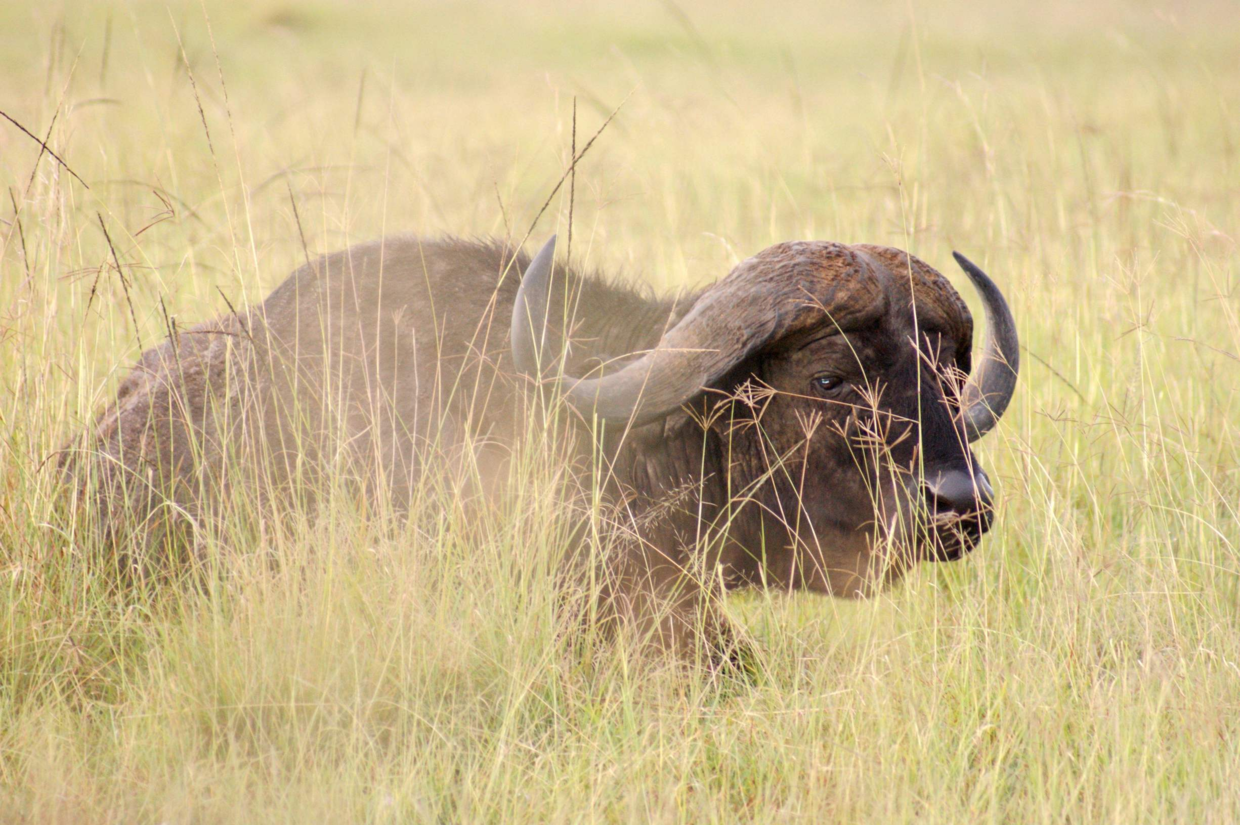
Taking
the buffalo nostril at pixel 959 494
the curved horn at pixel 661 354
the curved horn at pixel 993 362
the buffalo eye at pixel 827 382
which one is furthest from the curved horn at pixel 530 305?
the curved horn at pixel 993 362

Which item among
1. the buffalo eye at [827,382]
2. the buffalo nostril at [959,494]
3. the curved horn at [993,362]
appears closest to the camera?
the buffalo nostril at [959,494]

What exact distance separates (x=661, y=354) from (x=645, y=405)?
6.6 inches

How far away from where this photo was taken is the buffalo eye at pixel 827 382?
359 cm

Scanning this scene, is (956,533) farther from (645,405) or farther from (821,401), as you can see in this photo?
(645,405)

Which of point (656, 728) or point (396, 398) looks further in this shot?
point (396, 398)

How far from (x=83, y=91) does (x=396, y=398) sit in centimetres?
1090

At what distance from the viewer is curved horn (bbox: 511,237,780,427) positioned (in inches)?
134

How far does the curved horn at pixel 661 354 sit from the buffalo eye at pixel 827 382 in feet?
0.97

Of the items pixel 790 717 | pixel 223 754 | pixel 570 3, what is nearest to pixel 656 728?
pixel 790 717

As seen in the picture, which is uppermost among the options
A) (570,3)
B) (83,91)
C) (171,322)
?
(570,3)

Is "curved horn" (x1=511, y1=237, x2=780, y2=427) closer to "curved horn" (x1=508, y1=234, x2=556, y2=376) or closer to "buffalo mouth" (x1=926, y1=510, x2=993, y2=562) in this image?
"curved horn" (x1=508, y1=234, x2=556, y2=376)

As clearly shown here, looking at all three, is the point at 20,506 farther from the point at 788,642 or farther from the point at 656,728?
the point at 788,642

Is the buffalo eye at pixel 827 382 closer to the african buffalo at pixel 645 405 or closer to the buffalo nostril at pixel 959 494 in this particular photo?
the african buffalo at pixel 645 405

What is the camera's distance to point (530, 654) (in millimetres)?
3225
